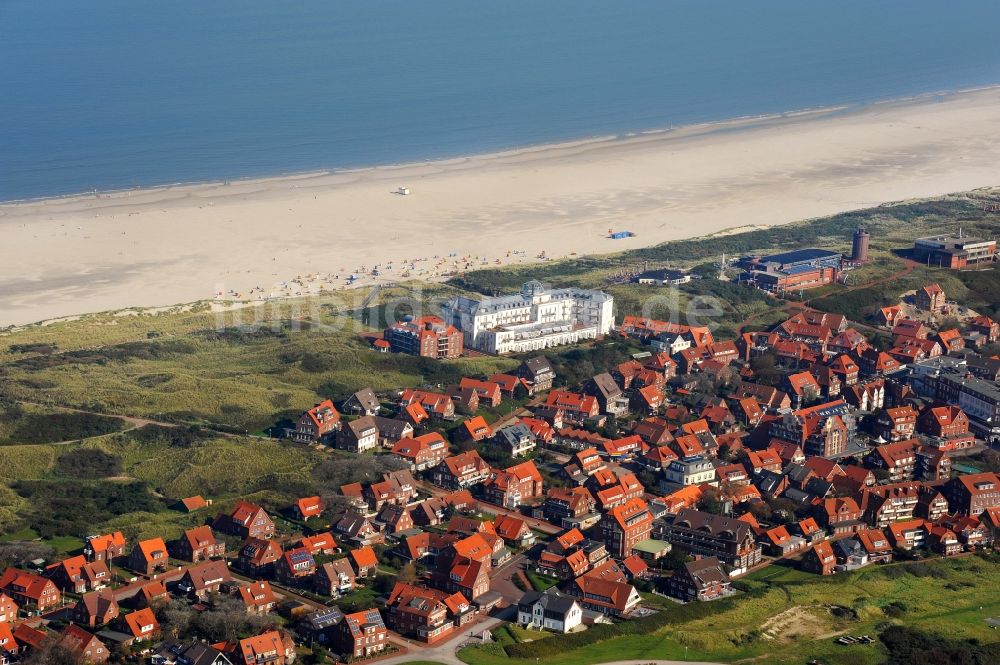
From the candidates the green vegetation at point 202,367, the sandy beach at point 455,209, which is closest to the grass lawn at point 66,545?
the green vegetation at point 202,367

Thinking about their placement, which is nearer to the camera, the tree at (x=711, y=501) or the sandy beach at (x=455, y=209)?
the tree at (x=711, y=501)

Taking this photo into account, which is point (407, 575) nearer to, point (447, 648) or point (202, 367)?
point (447, 648)

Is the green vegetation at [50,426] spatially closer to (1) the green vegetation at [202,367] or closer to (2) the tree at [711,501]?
(1) the green vegetation at [202,367]

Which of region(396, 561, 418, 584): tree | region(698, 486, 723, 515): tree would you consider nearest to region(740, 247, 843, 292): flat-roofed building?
region(698, 486, 723, 515): tree

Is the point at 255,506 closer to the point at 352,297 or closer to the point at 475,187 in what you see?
the point at 352,297

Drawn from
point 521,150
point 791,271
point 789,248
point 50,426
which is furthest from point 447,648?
point 521,150

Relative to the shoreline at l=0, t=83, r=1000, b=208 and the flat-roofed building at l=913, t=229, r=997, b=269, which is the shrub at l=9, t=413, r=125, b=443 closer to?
the shoreline at l=0, t=83, r=1000, b=208

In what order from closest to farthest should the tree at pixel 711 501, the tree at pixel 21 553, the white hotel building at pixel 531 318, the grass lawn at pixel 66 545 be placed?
the tree at pixel 21 553
the grass lawn at pixel 66 545
the tree at pixel 711 501
the white hotel building at pixel 531 318
